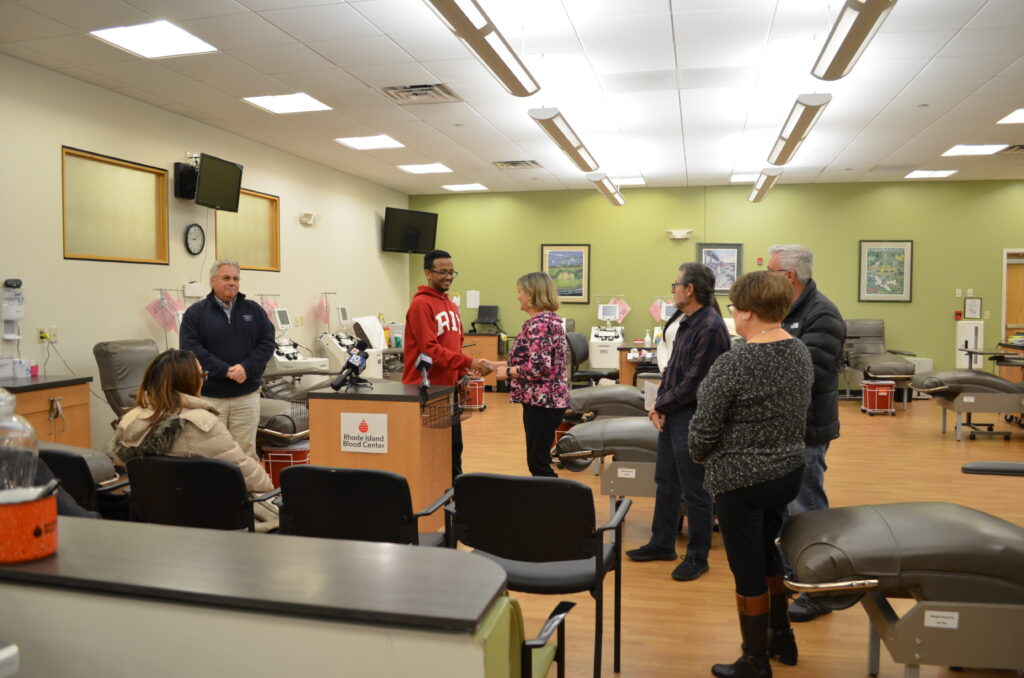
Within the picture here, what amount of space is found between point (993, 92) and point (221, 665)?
7.42 meters

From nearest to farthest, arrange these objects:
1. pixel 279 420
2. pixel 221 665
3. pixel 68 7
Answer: pixel 221 665, pixel 68 7, pixel 279 420

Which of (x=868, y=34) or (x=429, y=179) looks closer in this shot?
(x=868, y=34)

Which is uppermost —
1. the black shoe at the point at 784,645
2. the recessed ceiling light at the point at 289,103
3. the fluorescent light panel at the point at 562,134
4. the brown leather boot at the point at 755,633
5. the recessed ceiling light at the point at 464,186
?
the recessed ceiling light at the point at 464,186

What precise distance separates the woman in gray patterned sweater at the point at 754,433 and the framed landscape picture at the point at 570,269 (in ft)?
31.4

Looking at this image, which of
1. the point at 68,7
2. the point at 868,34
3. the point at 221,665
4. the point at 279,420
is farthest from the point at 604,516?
the point at 68,7

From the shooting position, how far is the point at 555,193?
12.2 metres

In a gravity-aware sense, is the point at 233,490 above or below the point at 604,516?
above

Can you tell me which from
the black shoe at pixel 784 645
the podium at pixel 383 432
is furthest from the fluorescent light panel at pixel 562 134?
the black shoe at pixel 784 645

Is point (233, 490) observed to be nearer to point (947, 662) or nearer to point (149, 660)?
point (149, 660)

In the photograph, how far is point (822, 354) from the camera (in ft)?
10.9

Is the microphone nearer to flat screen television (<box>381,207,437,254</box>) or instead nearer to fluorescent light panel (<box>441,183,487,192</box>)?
flat screen television (<box>381,207,437,254</box>)

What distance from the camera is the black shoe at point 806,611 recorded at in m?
3.21

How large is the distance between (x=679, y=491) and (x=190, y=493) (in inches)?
98.7

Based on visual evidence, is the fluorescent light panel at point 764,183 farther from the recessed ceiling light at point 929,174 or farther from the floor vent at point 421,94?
the floor vent at point 421,94
